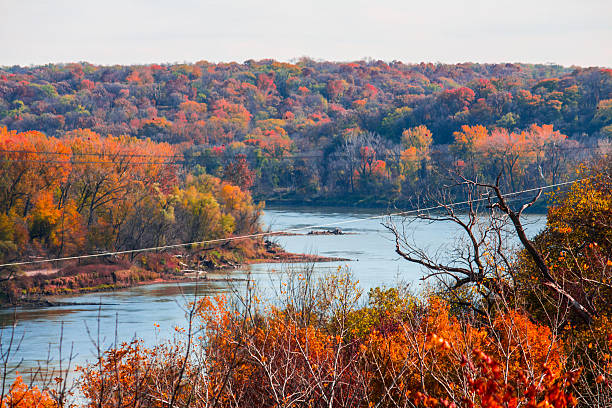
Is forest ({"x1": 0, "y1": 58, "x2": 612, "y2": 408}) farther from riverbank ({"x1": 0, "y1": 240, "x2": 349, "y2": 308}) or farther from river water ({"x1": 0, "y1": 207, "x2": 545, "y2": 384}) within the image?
river water ({"x1": 0, "y1": 207, "x2": 545, "y2": 384})

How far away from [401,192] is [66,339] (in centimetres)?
6698

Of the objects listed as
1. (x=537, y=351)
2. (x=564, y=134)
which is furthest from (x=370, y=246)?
(x=537, y=351)

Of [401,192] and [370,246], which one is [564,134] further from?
[370,246]

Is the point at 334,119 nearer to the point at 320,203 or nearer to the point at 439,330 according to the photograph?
the point at 320,203

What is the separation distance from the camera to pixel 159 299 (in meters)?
48.6

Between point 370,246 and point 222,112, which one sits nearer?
point 370,246

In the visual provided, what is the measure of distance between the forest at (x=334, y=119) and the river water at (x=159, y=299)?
16.6m

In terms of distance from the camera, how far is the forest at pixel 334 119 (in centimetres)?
9862

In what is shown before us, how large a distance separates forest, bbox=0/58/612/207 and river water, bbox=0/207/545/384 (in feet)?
54.4

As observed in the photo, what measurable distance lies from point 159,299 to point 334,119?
90.0m

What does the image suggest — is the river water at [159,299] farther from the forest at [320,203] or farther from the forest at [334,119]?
the forest at [334,119]

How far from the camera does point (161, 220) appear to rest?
6306 centimetres

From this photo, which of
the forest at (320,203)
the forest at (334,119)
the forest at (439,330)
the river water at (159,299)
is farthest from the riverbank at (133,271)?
the forest at (334,119)

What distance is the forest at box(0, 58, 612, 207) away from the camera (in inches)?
3883
